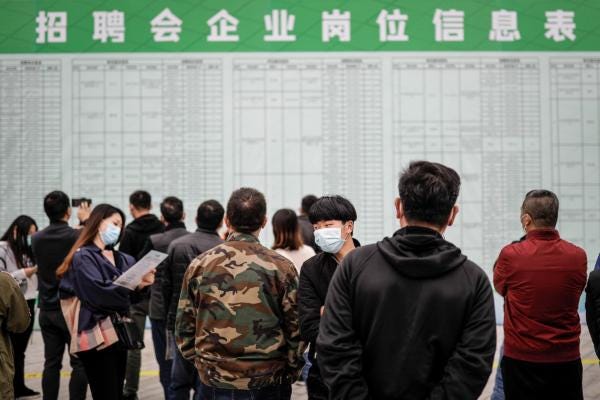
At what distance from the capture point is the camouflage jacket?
9.89 feet

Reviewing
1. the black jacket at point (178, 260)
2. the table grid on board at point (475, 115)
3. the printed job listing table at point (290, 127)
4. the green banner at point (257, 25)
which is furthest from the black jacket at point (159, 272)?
the table grid on board at point (475, 115)

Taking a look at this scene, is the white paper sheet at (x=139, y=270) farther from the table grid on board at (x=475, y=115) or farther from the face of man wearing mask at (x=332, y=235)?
the table grid on board at (x=475, y=115)

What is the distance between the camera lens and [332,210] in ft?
11.5

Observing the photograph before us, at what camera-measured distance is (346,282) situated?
2311 millimetres

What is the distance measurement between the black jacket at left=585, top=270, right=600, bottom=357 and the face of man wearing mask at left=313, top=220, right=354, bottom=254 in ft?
4.23

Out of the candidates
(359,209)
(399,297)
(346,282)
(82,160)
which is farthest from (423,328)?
(82,160)

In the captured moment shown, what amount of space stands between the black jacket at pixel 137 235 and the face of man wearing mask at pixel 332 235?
2.81 meters

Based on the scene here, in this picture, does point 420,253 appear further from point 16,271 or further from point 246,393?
point 16,271

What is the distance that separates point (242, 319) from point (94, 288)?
1392mm

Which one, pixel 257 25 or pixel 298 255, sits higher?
pixel 257 25

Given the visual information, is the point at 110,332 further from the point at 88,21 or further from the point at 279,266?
the point at 88,21

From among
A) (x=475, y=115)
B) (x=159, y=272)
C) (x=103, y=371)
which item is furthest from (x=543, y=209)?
(x=475, y=115)

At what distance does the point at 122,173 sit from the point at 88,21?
1.88 metres

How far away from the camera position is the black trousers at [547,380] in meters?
3.63
